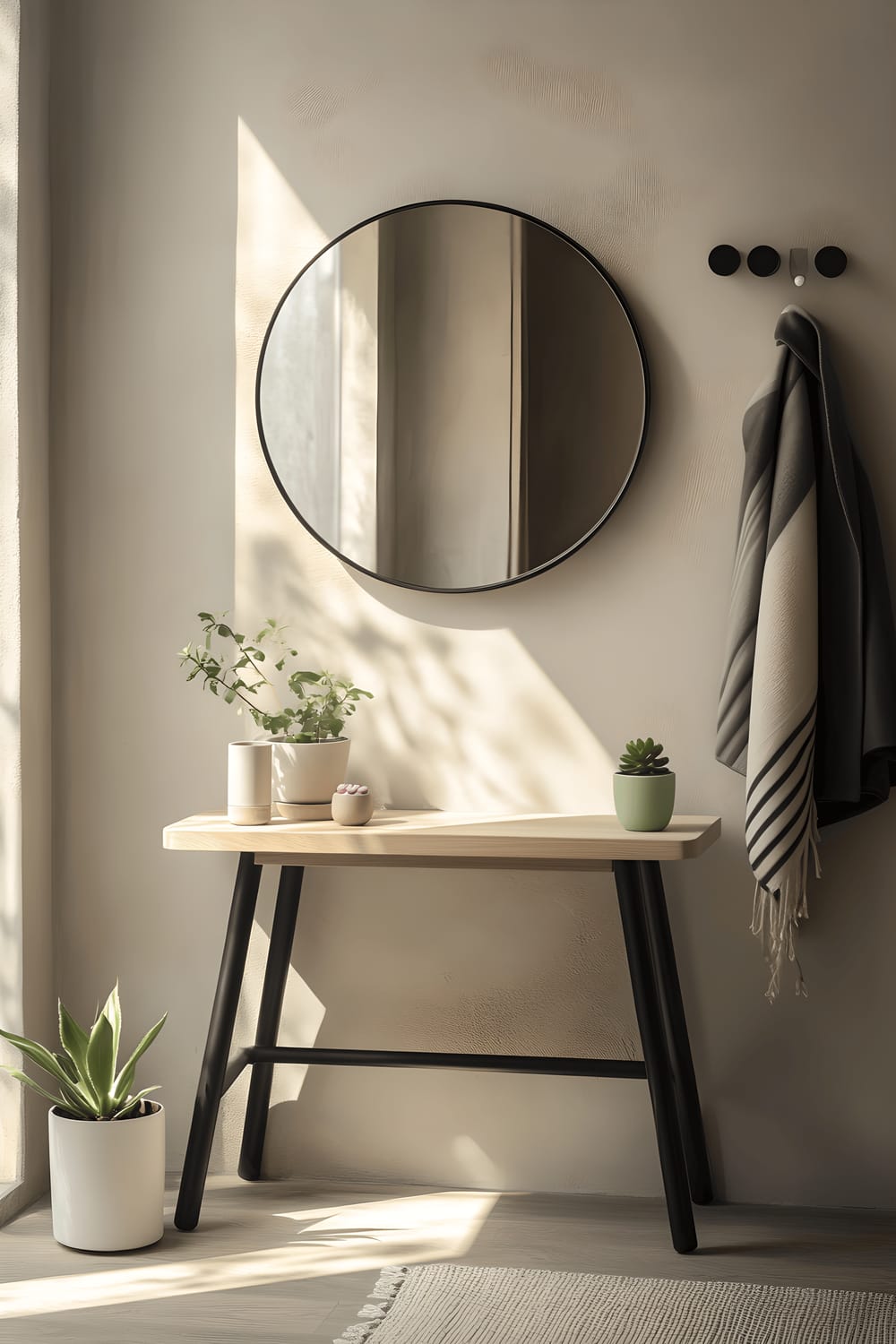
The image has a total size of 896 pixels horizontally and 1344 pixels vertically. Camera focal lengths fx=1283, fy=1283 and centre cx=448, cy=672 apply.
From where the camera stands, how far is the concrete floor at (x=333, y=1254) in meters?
1.78

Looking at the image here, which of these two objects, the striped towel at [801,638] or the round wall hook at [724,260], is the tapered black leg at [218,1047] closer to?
the striped towel at [801,638]

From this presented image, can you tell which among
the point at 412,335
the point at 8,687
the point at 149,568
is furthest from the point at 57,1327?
the point at 412,335

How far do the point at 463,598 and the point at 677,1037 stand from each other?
0.84 m

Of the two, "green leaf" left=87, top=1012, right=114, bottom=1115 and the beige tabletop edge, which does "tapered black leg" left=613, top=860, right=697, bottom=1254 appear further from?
"green leaf" left=87, top=1012, right=114, bottom=1115

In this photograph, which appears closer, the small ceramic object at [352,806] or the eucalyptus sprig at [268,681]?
the small ceramic object at [352,806]

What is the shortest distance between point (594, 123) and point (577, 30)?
17 cm

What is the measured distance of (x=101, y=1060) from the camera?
6.59 feet

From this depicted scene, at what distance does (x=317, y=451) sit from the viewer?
2301 millimetres

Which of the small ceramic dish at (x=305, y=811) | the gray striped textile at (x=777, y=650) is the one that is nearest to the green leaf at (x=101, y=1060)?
the small ceramic dish at (x=305, y=811)

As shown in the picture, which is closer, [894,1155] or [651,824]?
[651,824]

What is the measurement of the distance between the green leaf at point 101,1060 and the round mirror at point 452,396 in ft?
2.91

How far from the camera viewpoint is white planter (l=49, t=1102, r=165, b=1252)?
1977 millimetres

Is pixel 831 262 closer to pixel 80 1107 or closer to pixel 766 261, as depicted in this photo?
pixel 766 261

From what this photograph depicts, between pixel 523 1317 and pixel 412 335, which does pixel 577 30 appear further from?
pixel 523 1317
